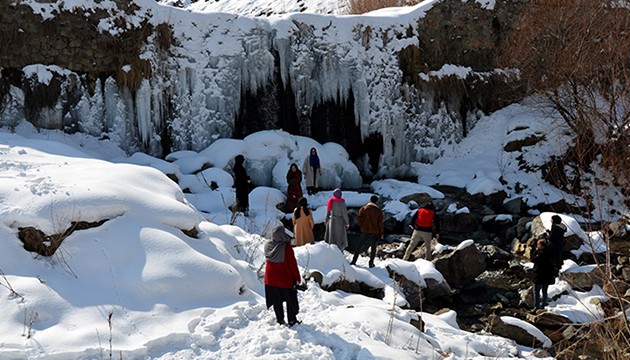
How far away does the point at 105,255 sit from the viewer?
5.73 m

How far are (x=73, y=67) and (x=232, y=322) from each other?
419 inches

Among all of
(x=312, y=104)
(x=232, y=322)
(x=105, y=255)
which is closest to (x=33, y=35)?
(x=312, y=104)

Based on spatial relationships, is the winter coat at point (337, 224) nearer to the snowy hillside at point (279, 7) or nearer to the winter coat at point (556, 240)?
the winter coat at point (556, 240)

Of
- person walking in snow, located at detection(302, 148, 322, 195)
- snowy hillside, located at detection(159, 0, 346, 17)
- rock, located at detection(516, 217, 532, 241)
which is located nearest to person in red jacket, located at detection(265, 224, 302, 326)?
person walking in snow, located at detection(302, 148, 322, 195)

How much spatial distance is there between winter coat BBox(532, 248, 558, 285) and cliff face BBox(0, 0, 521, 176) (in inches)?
338

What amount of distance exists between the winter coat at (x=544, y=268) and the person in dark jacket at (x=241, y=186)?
18.3 ft

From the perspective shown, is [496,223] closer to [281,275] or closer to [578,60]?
[578,60]

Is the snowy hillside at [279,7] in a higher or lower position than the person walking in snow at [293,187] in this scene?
higher

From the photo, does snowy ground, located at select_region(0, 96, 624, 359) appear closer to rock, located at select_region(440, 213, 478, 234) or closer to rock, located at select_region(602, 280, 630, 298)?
rock, located at select_region(602, 280, 630, 298)

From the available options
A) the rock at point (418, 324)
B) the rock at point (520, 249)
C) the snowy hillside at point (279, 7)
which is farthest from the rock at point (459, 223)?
the snowy hillside at point (279, 7)

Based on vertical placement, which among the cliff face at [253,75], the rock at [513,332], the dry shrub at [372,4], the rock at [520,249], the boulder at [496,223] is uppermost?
the dry shrub at [372,4]

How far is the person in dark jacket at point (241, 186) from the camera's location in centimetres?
1105

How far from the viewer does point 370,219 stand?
8906mm

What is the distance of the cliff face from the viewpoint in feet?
44.3
